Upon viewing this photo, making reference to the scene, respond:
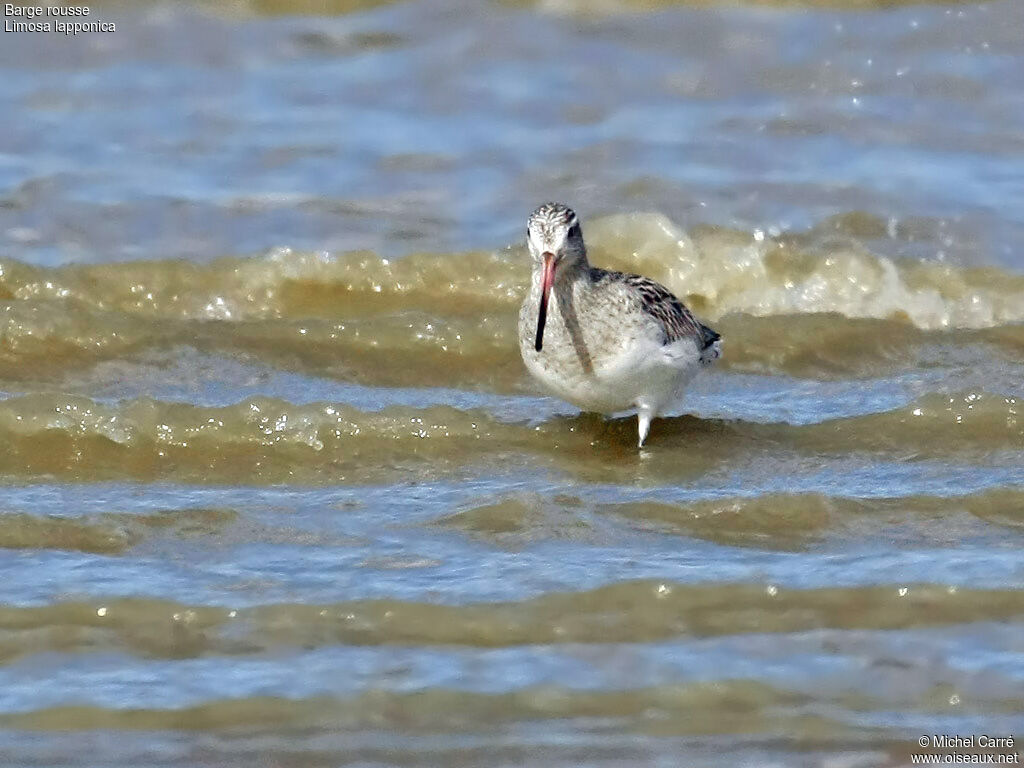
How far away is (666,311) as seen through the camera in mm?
8633

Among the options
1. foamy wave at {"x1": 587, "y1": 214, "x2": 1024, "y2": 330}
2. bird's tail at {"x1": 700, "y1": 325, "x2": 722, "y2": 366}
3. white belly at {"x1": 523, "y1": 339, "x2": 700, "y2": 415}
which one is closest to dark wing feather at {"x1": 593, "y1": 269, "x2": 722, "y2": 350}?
bird's tail at {"x1": 700, "y1": 325, "x2": 722, "y2": 366}

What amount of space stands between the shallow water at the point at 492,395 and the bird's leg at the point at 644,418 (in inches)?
7.4

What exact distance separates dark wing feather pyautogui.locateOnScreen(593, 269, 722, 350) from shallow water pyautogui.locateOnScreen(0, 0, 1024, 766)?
48 cm

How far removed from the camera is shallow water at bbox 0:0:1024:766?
237 inches

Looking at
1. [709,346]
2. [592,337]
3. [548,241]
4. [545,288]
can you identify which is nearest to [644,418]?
[592,337]

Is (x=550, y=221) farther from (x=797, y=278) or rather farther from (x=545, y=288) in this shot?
(x=797, y=278)

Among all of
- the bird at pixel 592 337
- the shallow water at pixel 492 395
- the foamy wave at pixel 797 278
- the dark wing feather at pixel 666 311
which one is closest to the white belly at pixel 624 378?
the bird at pixel 592 337

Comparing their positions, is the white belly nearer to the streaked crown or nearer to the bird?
the bird

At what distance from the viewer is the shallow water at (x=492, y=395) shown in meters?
6.02

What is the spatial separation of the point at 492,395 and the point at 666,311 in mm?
1149

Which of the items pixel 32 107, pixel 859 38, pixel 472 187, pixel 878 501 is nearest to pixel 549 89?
pixel 472 187

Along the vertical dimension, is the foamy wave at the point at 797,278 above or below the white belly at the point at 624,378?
above

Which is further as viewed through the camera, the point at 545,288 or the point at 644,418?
the point at 644,418

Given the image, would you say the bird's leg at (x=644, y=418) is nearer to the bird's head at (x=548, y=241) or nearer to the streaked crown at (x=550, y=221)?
the bird's head at (x=548, y=241)
